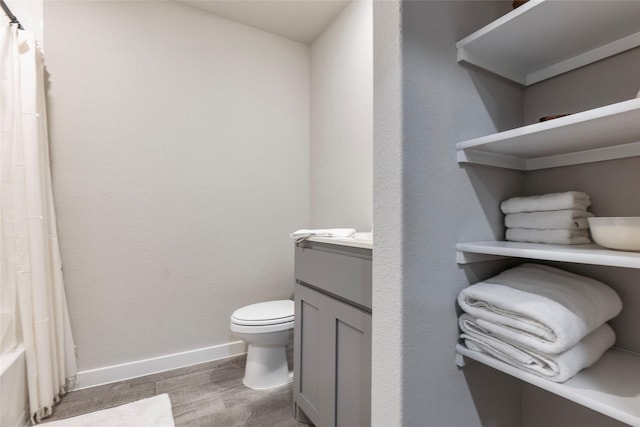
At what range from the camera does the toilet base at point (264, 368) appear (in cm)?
178

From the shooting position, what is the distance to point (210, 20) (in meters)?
2.10

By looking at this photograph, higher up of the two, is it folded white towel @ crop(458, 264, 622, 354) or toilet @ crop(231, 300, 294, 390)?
folded white towel @ crop(458, 264, 622, 354)

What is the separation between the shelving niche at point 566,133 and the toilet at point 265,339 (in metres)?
1.11

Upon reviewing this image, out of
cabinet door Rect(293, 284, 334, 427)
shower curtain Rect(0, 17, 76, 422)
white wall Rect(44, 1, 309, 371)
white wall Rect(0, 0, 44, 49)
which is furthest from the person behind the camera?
white wall Rect(44, 1, 309, 371)

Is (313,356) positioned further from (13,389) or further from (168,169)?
(168,169)

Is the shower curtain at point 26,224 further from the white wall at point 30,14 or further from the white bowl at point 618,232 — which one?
the white bowl at point 618,232

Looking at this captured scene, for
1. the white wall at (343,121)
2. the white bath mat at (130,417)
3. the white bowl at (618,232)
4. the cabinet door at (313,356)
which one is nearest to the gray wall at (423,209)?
the white bowl at (618,232)

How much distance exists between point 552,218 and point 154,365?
2283mm

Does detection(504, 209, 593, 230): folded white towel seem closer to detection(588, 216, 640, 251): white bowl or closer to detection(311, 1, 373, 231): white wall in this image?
detection(588, 216, 640, 251): white bowl

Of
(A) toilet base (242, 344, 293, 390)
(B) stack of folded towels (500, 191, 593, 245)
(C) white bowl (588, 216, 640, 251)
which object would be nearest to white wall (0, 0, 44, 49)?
(A) toilet base (242, 344, 293, 390)

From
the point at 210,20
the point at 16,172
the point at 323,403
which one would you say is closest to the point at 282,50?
the point at 210,20

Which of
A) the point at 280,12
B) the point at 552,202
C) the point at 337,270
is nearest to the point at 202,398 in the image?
the point at 337,270

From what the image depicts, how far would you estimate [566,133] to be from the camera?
691 millimetres

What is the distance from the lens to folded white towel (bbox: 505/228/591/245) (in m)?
0.79
